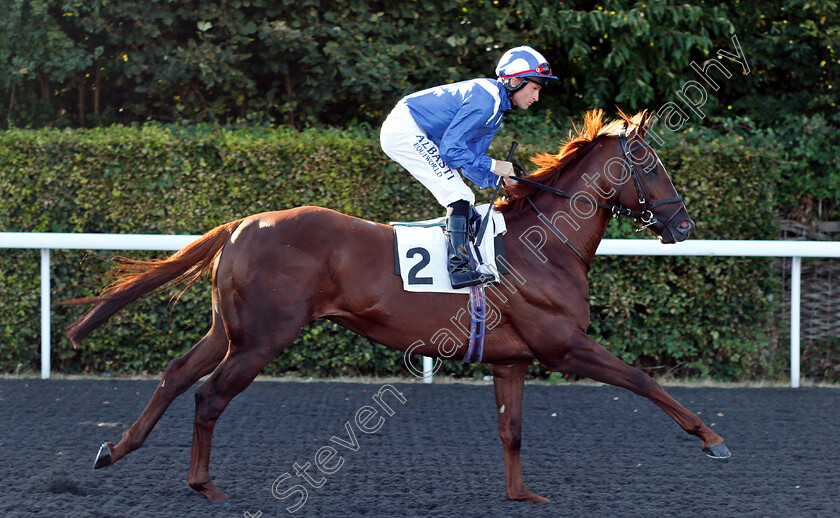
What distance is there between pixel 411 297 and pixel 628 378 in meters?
0.98

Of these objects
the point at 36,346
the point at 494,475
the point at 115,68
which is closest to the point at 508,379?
the point at 494,475

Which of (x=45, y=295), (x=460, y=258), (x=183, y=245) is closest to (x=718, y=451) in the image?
(x=460, y=258)

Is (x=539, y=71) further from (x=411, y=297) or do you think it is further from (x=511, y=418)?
(x=511, y=418)

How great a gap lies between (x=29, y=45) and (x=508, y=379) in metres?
5.75

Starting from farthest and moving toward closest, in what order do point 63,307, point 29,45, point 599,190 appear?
1. point 29,45
2. point 63,307
3. point 599,190

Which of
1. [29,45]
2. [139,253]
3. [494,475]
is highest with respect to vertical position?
[29,45]

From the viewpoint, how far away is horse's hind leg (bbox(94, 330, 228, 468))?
362cm

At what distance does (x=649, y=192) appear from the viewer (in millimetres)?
3756

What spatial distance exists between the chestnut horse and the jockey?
0.25 m

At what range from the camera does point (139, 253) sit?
239 inches

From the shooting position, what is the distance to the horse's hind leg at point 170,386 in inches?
143

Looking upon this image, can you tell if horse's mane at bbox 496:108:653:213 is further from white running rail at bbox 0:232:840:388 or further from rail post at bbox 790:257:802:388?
rail post at bbox 790:257:802:388

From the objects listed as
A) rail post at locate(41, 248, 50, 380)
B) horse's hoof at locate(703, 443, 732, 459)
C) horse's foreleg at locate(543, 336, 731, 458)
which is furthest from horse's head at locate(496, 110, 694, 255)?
rail post at locate(41, 248, 50, 380)

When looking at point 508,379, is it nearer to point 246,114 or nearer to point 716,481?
point 716,481
